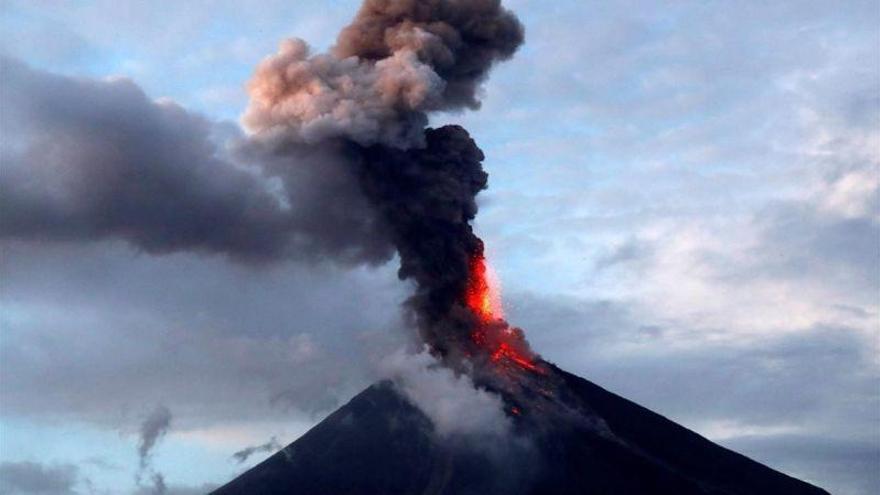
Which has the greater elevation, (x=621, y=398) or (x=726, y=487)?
(x=621, y=398)

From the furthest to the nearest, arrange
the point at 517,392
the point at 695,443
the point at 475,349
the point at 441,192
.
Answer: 1. the point at 695,443
2. the point at 517,392
3. the point at 475,349
4. the point at 441,192

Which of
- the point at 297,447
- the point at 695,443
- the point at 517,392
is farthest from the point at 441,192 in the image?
the point at 695,443

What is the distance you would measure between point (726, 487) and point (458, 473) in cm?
1532

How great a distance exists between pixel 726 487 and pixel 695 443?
6.04 meters

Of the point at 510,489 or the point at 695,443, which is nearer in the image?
the point at 510,489

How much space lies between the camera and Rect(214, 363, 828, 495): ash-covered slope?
78938 millimetres

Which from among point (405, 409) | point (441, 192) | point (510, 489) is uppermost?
point (441, 192)

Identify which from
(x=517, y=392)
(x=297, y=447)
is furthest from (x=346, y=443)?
(x=517, y=392)

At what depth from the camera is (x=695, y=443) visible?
3516 inches

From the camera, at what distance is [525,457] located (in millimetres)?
80938

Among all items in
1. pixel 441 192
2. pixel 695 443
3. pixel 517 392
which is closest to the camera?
pixel 441 192

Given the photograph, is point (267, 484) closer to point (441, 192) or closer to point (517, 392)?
point (517, 392)

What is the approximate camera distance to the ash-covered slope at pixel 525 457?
78.9 m

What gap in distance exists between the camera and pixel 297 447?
85.8m
